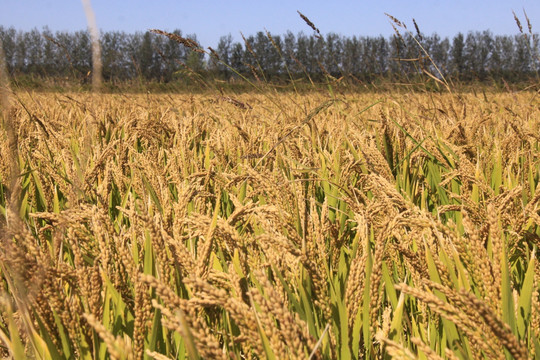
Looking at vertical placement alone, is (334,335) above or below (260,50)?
below

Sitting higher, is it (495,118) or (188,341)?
(495,118)

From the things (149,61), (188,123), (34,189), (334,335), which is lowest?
(334,335)

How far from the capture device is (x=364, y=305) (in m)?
0.83

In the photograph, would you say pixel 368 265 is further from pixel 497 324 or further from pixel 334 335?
pixel 497 324

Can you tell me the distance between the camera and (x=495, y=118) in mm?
3990

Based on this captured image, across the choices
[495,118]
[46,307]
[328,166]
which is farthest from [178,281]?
[495,118]

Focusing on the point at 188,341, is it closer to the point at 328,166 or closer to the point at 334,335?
the point at 334,335

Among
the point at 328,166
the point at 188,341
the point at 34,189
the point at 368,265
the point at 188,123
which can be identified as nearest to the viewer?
the point at 188,341

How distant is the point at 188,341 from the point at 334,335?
1.20 ft

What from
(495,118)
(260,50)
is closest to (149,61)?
(260,50)

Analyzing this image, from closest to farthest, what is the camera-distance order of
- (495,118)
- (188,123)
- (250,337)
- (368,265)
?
(250,337)
(368,265)
(188,123)
(495,118)

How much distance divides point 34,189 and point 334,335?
1.41m

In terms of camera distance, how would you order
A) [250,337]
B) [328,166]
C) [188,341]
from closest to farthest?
[188,341]
[250,337]
[328,166]

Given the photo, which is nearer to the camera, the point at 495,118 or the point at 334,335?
the point at 334,335
